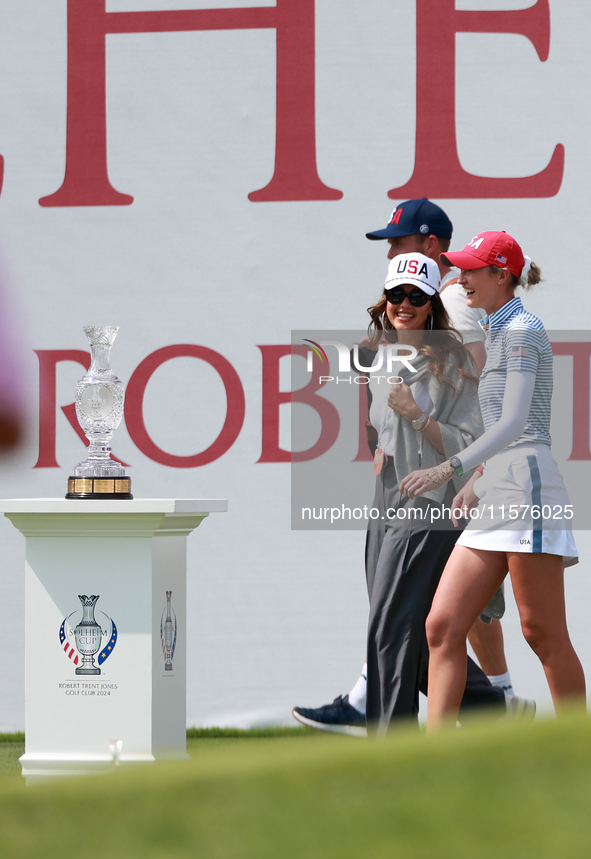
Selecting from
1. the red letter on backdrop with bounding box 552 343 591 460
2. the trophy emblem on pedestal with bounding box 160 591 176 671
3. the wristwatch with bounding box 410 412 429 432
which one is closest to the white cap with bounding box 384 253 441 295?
the wristwatch with bounding box 410 412 429 432

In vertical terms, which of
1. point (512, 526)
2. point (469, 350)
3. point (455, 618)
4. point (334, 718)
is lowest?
point (334, 718)

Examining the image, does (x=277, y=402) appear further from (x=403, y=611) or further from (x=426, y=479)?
(x=403, y=611)

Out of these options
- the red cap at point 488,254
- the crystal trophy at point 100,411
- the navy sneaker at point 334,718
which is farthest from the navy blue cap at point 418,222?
the navy sneaker at point 334,718

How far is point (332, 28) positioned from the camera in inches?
150

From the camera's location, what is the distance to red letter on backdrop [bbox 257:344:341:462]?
376 cm

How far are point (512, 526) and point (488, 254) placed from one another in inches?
32.7

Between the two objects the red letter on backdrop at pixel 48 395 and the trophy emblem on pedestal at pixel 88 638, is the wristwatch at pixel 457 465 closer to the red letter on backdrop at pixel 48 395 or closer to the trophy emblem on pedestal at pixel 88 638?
the trophy emblem on pedestal at pixel 88 638

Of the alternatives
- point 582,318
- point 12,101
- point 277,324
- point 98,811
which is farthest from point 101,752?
point 12,101

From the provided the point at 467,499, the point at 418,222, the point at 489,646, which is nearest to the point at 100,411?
the point at 467,499

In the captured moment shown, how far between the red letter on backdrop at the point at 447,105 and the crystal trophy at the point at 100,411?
4.89 ft

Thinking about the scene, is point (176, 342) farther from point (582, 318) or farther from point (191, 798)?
point (191, 798)

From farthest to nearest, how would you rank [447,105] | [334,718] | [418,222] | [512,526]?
[447,105] < [334,718] < [418,222] < [512,526]

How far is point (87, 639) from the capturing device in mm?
2684

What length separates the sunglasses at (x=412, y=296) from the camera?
2975 millimetres
